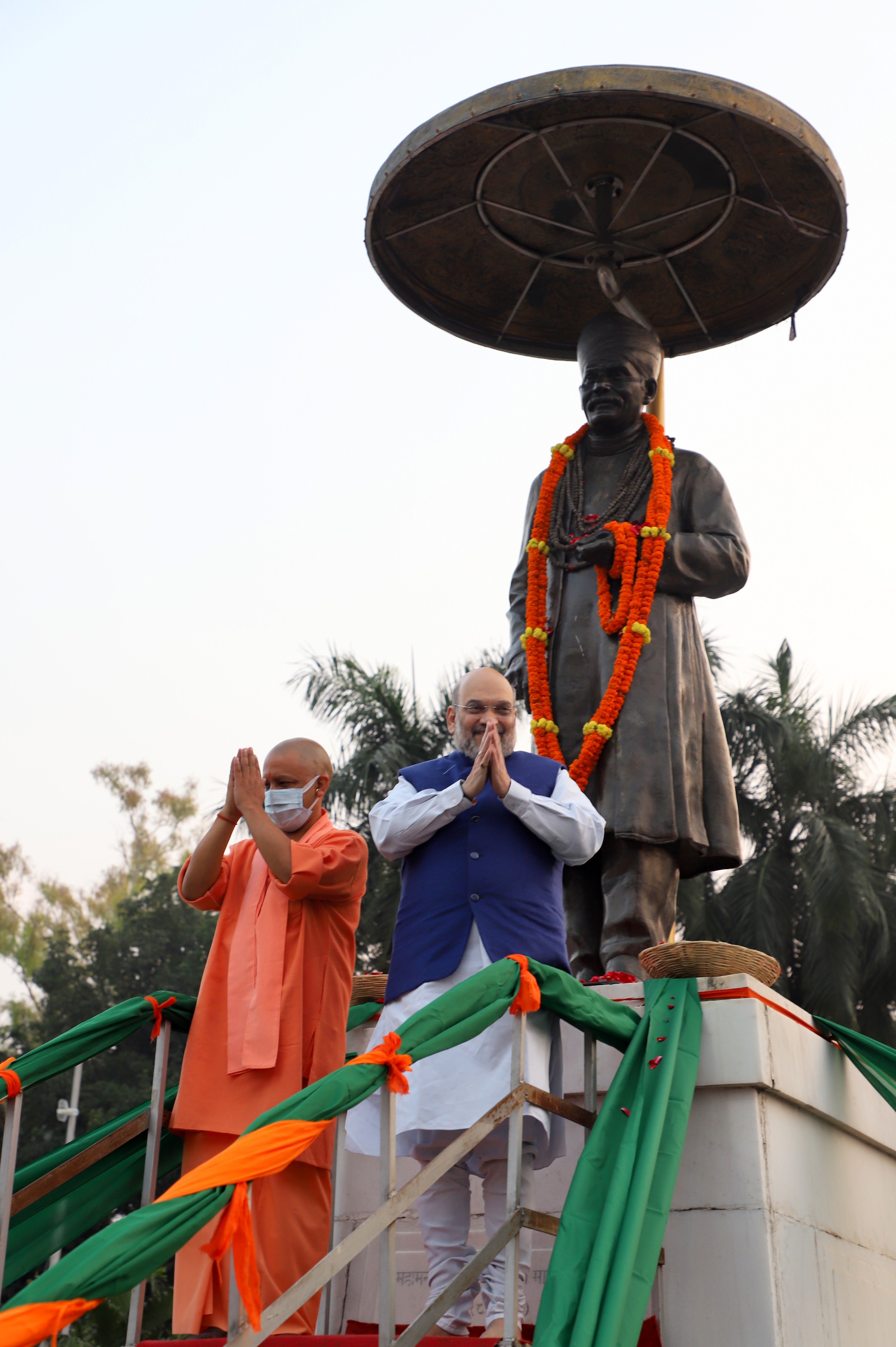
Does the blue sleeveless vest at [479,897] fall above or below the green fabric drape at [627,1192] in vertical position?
above

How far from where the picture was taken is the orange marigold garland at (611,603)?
16.6 ft

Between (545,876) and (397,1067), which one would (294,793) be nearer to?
(545,876)

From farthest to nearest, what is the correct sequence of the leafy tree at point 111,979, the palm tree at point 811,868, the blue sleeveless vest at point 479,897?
the leafy tree at point 111,979
the palm tree at point 811,868
the blue sleeveless vest at point 479,897

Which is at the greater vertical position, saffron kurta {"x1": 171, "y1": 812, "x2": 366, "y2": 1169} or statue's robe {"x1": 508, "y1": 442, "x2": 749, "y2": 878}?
statue's robe {"x1": 508, "y1": 442, "x2": 749, "y2": 878}

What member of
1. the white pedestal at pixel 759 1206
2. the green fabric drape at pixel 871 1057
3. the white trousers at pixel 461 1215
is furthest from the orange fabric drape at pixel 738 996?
the white trousers at pixel 461 1215

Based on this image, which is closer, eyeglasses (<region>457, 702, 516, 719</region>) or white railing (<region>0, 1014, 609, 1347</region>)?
white railing (<region>0, 1014, 609, 1347</region>)

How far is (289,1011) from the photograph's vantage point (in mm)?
3785

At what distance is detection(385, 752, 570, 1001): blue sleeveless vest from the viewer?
3.72 meters

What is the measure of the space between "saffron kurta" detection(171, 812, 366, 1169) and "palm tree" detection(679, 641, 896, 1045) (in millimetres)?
11336

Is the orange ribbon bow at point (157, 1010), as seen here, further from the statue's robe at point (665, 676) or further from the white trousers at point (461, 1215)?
the statue's robe at point (665, 676)

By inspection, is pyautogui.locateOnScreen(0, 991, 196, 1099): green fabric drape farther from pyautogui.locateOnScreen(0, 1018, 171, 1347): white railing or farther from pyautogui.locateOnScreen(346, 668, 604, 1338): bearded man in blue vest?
pyautogui.locateOnScreen(346, 668, 604, 1338): bearded man in blue vest

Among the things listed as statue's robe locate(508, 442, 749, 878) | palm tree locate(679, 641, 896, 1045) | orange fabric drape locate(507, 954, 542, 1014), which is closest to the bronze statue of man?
statue's robe locate(508, 442, 749, 878)

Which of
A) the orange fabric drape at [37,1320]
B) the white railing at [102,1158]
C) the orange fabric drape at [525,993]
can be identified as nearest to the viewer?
the orange fabric drape at [37,1320]

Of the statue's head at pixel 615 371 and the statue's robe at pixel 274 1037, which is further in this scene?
the statue's head at pixel 615 371
